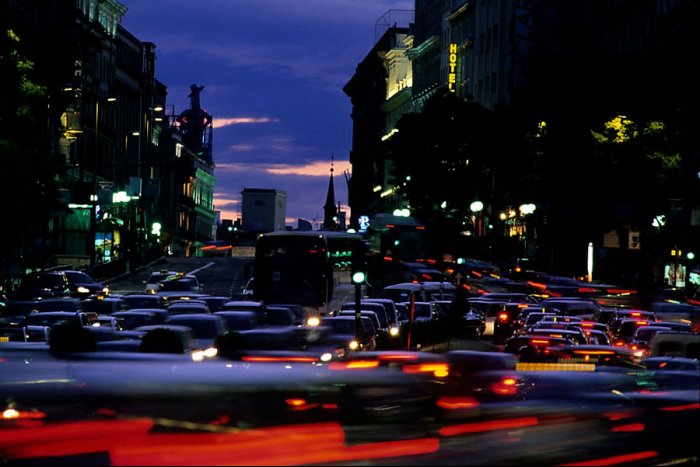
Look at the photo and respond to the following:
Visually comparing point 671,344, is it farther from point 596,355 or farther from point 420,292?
point 420,292

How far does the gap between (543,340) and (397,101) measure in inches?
5971

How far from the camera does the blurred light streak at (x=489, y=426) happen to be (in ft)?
33.8

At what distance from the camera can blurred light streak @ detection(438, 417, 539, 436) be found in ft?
33.8

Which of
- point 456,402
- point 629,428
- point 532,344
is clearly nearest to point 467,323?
point 532,344

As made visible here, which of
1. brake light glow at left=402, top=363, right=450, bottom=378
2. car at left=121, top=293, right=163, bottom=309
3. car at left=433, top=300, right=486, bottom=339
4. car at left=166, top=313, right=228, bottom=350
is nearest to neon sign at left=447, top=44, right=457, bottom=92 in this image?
car at left=433, top=300, right=486, bottom=339

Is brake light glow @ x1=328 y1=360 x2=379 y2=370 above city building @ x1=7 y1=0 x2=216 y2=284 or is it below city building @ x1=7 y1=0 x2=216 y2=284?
below

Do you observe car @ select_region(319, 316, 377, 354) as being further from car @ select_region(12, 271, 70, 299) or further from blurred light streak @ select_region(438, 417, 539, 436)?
blurred light streak @ select_region(438, 417, 539, 436)

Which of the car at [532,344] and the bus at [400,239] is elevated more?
the bus at [400,239]

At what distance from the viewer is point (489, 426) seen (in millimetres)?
10414

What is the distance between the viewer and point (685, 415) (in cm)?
1141

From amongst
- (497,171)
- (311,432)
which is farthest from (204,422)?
(497,171)

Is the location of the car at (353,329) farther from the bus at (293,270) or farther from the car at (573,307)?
the bus at (293,270)

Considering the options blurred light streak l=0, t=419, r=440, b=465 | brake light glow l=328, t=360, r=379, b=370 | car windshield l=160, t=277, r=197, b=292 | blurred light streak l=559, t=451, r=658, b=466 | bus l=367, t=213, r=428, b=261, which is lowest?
blurred light streak l=559, t=451, r=658, b=466

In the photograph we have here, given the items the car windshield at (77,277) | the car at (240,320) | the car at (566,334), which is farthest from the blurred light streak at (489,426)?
the car windshield at (77,277)
